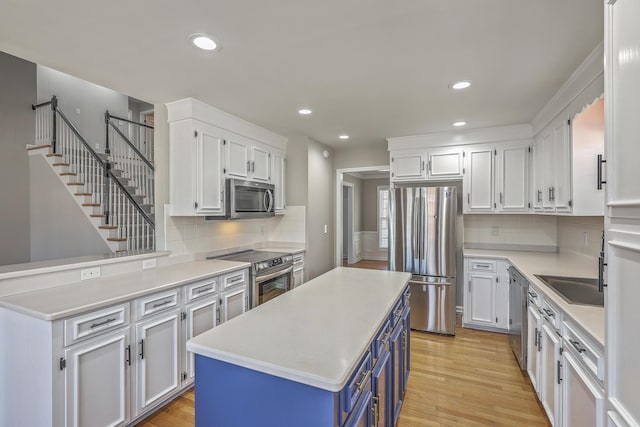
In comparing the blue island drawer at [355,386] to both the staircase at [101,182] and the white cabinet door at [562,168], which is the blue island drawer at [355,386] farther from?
the staircase at [101,182]

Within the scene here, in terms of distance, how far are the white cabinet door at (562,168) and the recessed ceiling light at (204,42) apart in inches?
108

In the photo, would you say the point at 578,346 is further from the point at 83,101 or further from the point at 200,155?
the point at 83,101

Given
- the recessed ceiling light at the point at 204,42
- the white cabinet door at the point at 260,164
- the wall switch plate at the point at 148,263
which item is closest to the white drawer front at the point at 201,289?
the wall switch plate at the point at 148,263

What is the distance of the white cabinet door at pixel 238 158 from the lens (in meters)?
3.22

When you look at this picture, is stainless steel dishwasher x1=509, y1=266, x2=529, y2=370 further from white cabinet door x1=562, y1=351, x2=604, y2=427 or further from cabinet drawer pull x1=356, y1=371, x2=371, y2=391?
cabinet drawer pull x1=356, y1=371, x2=371, y2=391

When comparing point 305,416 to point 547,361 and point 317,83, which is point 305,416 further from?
point 317,83

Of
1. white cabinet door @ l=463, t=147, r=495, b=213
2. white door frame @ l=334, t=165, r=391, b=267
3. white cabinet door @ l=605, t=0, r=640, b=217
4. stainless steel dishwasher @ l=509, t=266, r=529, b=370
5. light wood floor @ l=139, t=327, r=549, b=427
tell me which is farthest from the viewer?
white door frame @ l=334, t=165, r=391, b=267

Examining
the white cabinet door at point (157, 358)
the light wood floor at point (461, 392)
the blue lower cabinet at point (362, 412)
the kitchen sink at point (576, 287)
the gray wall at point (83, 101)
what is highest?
the gray wall at point (83, 101)

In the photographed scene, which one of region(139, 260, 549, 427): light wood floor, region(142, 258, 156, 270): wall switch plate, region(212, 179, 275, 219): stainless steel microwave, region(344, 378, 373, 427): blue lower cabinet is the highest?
region(212, 179, 275, 219): stainless steel microwave

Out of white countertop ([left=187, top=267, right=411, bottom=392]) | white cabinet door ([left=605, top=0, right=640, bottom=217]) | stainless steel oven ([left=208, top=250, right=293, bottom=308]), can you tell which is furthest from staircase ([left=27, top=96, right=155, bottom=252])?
white cabinet door ([left=605, top=0, right=640, bottom=217])

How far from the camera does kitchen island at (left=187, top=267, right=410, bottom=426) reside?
1.00 m

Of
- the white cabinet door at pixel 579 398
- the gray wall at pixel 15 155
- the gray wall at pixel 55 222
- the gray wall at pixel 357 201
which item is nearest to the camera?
the white cabinet door at pixel 579 398

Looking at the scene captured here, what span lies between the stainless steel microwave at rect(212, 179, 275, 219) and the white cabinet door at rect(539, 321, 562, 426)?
2782mm

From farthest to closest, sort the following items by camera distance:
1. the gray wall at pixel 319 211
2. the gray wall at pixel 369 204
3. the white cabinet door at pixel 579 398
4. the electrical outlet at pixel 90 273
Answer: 1. the gray wall at pixel 369 204
2. the gray wall at pixel 319 211
3. the electrical outlet at pixel 90 273
4. the white cabinet door at pixel 579 398
